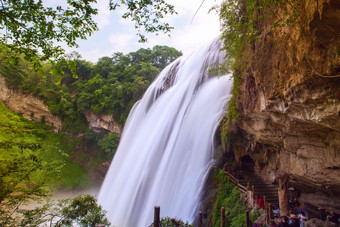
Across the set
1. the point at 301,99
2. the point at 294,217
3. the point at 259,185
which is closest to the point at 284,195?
the point at 294,217

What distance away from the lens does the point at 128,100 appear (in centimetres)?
2722

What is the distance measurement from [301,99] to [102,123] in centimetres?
2543

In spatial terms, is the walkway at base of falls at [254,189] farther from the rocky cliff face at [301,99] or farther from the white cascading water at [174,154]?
the white cascading water at [174,154]

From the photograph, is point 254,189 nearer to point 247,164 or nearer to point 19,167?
point 247,164

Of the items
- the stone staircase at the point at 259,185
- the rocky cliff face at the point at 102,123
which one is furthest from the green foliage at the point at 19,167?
the rocky cliff face at the point at 102,123

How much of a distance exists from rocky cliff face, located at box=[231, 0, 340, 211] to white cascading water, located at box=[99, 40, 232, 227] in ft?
7.85

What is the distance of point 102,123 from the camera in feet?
91.0

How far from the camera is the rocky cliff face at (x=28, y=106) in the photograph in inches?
1191

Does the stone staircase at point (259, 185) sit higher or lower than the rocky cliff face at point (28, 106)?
lower

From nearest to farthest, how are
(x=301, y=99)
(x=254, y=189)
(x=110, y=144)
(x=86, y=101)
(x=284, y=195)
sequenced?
(x=301, y=99), (x=284, y=195), (x=254, y=189), (x=110, y=144), (x=86, y=101)

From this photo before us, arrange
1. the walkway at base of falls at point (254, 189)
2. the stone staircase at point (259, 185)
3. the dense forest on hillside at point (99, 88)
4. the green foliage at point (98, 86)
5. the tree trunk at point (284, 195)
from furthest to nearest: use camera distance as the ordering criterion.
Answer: the green foliage at point (98, 86), the dense forest on hillside at point (99, 88), the stone staircase at point (259, 185), the walkway at base of falls at point (254, 189), the tree trunk at point (284, 195)

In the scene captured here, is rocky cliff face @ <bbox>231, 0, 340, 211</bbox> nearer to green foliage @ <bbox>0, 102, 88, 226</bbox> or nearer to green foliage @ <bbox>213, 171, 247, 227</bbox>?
green foliage @ <bbox>213, 171, 247, 227</bbox>

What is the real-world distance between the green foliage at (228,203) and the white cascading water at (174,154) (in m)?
0.86

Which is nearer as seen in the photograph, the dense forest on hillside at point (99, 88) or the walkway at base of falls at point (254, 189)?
the walkway at base of falls at point (254, 189)
